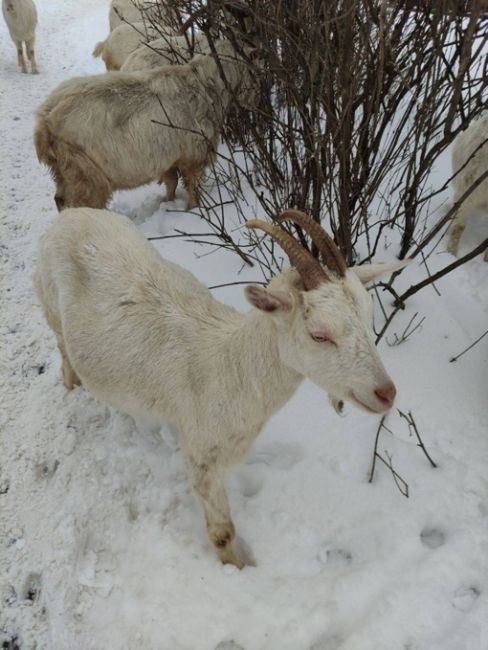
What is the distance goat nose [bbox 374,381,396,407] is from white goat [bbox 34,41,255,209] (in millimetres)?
3091

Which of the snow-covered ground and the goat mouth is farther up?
the goat mouth

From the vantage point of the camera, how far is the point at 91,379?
9.04 feet

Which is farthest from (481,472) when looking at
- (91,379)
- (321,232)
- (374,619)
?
(91,379)

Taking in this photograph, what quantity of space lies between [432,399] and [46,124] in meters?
3.82

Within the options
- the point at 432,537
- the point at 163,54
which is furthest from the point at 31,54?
the point at 432,537

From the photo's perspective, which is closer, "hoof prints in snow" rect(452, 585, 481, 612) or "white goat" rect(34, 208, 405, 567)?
"white goat" rect(34, 208, 405, 567)

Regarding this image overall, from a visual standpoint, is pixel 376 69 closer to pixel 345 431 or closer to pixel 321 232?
pixel 321 232

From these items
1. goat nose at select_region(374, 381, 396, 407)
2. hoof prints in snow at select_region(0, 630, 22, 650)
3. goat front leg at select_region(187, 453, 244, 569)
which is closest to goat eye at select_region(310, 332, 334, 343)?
goat nose at select_region(374, 381, 396, 407)

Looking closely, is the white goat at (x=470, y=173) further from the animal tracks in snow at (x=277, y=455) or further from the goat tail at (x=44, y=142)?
the goat tail at (x=44, y=142)

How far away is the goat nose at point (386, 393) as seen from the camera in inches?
70.2

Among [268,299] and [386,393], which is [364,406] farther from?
[268,299]

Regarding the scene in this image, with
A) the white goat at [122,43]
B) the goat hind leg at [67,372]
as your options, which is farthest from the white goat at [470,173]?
the white goat at [122,43]

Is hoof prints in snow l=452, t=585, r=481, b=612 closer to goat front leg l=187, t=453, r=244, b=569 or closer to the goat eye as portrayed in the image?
goat front leg l=187, t=453, r=244, b=569

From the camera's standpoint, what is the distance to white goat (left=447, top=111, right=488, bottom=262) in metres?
3.62
